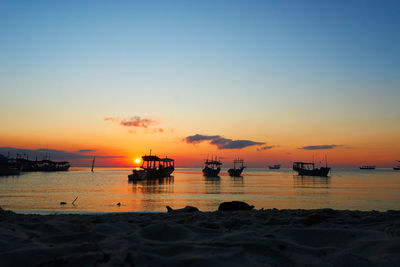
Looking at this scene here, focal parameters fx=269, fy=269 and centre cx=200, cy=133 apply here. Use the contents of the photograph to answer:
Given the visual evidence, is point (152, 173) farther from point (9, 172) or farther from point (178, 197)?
point (178, 197)

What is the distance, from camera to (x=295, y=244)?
3.45 meters

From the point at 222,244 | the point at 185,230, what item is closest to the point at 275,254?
the point at 222,244

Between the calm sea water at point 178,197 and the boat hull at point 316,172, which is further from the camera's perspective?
the boat hull at point 316,172

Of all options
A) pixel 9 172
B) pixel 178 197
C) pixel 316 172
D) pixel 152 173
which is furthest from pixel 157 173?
pixel 316 172

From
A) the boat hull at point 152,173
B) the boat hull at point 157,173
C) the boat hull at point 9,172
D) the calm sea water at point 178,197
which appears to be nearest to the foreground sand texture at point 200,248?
the calm sea water at point 178,197

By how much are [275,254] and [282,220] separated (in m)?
3.07

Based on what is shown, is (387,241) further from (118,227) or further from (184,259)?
(118,227)

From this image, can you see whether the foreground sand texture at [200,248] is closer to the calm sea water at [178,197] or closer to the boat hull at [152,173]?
the calm sea water at [178,197]

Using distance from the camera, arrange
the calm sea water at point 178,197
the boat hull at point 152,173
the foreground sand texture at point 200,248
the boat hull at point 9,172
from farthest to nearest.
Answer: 1. the boat hull at point 9,172
2. the boat hull at point 152,173
3. the calm sea water at point 178,197
4. the foreground sand texture at point 200,248

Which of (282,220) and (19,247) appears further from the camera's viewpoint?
(282,220)

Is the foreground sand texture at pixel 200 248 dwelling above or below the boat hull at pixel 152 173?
above

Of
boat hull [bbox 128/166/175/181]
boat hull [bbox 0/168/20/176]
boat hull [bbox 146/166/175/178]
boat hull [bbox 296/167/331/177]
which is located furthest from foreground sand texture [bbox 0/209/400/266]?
boat hull [bbox 296/167/331/177]

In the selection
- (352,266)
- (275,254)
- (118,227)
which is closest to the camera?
(352,266)

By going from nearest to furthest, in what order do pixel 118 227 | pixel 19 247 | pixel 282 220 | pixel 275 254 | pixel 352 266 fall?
pixel 352 266 → pixel 275 254 → pixel 19 247 → pixel 118 227 → pixel 282 220
